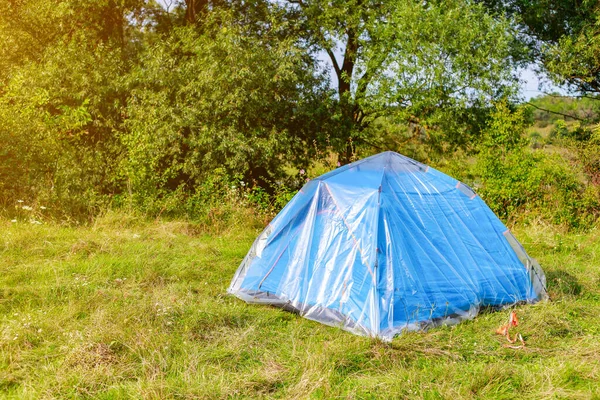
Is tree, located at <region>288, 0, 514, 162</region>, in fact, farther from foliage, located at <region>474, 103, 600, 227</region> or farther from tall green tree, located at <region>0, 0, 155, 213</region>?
tall green tree, located at <region>0, 0, 155, 213</region>

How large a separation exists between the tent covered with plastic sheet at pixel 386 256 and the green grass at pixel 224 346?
20 cm

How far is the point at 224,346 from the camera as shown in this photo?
4.69m

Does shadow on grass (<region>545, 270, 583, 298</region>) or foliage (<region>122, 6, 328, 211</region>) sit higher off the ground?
foliage (<region>122, 6, 328, 211</region>)

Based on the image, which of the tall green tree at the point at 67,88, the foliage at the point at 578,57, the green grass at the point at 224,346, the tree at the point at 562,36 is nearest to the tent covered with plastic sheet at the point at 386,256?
the green grass at the point at 224,346

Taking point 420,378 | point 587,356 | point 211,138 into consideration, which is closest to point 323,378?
point 420,378

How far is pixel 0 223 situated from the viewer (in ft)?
29.1

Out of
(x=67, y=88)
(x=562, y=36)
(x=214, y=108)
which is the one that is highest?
(x=562, y=36)

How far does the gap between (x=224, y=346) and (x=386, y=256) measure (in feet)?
5.28

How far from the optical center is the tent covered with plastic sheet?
5.17 m

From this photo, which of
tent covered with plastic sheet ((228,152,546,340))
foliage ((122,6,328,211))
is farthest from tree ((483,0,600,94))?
tent covered with plastic sheet ((228,152,546,340))

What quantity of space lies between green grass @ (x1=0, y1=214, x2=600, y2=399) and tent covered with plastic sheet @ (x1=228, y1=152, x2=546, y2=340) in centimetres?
20

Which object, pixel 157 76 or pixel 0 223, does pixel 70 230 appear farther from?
pixel 157 76

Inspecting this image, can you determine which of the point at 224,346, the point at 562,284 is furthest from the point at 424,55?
the point at 224,346

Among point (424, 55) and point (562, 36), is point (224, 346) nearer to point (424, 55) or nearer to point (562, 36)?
point (424, 55)
